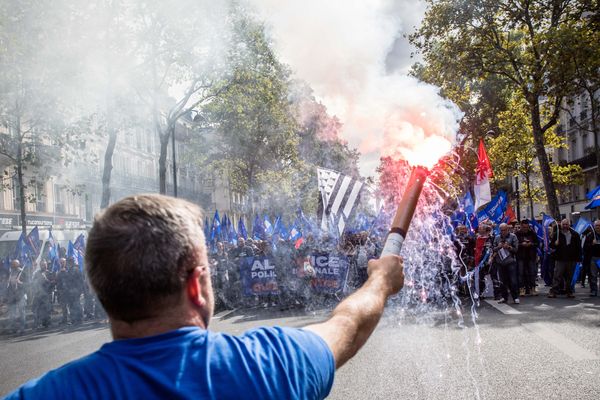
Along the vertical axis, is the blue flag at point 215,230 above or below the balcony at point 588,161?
below

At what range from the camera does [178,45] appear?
18.8 metres

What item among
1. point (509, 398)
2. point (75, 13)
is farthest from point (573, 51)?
point (509, 398)

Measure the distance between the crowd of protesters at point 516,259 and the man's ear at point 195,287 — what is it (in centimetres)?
1072

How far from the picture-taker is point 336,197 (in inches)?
632

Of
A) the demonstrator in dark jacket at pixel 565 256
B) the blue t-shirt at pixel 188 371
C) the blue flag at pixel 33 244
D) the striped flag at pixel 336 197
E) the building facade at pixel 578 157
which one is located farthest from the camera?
the building facade at pixel 578 157

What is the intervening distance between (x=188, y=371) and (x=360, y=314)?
1.80 feet

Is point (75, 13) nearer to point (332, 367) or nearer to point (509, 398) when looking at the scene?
point (509, 398)

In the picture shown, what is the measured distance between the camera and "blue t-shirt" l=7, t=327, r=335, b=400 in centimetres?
122

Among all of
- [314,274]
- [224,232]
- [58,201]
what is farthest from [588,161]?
[58,201]

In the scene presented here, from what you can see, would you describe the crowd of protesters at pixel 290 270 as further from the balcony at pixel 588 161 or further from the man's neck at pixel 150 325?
the balcony at pixel 588 161

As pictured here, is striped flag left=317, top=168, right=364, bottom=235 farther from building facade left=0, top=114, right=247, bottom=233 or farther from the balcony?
the balcony

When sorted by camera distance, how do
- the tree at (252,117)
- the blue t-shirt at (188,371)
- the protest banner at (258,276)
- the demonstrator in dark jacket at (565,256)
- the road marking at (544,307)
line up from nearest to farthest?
the blue t-shirt at (188,371) < the road marking at (544,307) < the demonstrator in dark jacket at (565,256) < the protest banner at (258,276) < the tree at (252,117)

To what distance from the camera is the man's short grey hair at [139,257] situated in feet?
4.23

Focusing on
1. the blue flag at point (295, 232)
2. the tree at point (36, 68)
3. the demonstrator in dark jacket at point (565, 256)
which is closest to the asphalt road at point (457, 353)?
the demonstrator in dark jacket at point (565, 256)
